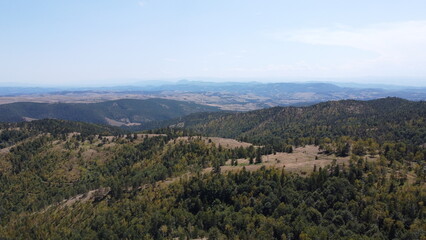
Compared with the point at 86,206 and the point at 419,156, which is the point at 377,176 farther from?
the point at 86,206

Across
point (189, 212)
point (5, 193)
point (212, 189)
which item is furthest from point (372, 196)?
point (5, 193)

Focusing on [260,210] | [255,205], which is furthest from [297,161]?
[260,210]

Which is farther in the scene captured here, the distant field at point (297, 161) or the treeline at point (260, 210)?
the distant field at point (297, 161)

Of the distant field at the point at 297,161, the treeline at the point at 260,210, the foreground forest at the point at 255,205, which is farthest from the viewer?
the distant field at the point at 297,161

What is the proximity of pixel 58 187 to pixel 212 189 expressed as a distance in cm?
13613

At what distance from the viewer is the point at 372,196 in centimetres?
10175

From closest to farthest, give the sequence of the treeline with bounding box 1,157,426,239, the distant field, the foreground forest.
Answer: the treeline with bounding box 1,157,426,239 → the foreground forest → the distant field

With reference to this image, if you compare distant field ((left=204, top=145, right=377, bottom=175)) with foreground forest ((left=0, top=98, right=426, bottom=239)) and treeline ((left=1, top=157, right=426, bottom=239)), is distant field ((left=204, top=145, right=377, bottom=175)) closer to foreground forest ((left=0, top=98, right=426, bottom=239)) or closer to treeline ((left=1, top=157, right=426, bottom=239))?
foreground forest ((left=0, top=98, right=426, bottom=239))

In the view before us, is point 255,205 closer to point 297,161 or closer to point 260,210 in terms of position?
point 260,210

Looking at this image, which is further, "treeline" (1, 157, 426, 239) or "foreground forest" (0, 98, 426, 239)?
"foreground forest" (0, 98, 426, 239)

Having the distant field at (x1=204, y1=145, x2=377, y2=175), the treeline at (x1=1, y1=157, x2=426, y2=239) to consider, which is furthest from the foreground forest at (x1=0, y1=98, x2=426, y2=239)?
the distant field at (x1=204, y1=145, x2=377, y2=175)

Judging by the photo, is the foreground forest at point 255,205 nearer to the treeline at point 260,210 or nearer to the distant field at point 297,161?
the treeline at point 260,210

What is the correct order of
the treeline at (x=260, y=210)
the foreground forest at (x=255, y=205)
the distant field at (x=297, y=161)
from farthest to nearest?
the distant field at (x=297, y=161) < the foreground forest at (x=255, y=205) < the treeline at (x=260, y=210)

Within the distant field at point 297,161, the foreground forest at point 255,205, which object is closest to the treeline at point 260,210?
the foreground forest at point 255,205
